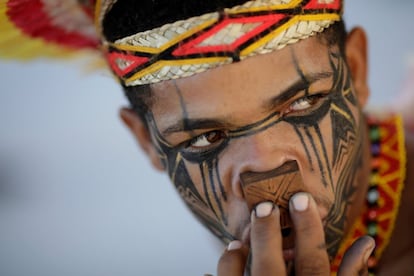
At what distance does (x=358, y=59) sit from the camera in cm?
214

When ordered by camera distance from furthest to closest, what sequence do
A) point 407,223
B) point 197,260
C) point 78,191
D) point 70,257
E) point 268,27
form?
point 78,191 → point 70,257 → point 197,260 → point 407,223 → point 268,27

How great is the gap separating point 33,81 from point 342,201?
3.31 meters

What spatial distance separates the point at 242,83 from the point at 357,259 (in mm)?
519

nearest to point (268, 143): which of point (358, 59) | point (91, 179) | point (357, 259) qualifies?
point (357, 259)

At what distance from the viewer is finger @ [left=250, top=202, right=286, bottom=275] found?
1615 mm

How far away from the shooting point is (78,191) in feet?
13.6

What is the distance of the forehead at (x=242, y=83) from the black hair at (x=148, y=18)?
0.33ft

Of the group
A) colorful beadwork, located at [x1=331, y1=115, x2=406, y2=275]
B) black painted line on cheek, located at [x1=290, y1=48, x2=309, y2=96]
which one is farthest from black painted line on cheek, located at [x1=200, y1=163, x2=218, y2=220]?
colorful beadwork, located at [x1=331, y1=115, x2=406, y2=275]

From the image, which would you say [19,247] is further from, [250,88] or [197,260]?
[250,88]

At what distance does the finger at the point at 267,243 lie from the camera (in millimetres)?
1615

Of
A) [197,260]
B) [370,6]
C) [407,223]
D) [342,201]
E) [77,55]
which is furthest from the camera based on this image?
[370,6]

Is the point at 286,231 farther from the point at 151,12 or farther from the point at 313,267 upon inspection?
the point at 151,12

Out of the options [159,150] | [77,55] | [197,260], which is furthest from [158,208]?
[159,150]

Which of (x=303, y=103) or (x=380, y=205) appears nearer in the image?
(x=303, y=103)
